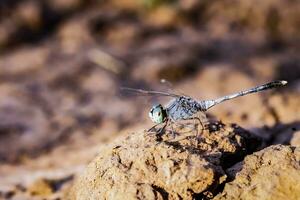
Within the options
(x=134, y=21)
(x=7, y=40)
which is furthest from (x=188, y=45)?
(x=7, y=40)

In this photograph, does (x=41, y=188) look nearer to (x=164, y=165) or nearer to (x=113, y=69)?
(x=164, y=165)

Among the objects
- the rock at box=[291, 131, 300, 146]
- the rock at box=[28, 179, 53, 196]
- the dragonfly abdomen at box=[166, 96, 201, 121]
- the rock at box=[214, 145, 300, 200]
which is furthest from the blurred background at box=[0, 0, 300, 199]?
the rock at box=[214, 145, 300, 200]

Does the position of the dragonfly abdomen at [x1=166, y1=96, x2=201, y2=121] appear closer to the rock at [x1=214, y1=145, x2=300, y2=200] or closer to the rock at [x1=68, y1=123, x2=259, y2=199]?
the rock at [x1=68, y1=123, x2=259, y2=199]

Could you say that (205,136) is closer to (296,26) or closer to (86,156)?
(86,156)

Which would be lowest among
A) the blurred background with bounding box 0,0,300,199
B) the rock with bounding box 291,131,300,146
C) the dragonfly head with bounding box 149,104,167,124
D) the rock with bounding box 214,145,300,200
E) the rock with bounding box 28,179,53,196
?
the rock with bounding box 214,145,300,200

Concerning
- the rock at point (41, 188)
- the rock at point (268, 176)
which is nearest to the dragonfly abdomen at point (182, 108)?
the rock at point (268, 176)
